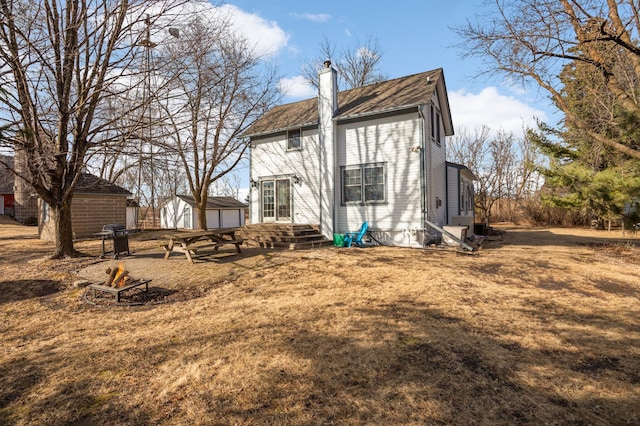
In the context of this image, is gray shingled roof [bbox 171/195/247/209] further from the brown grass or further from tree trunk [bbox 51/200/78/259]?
the brown grass

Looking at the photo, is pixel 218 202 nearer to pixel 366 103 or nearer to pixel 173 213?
pixel 173 213

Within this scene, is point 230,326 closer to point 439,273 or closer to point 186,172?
point 439,273

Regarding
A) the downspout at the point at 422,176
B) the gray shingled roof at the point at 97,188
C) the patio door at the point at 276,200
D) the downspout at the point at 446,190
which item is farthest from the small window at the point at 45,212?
the downspout at the point at 446,190

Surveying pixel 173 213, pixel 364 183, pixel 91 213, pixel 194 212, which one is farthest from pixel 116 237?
pixel 173 213

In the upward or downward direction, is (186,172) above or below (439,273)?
above

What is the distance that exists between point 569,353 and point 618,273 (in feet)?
20.8

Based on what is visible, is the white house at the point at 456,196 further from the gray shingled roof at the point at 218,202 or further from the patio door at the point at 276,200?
the gray shingled roof at the point at 218,202

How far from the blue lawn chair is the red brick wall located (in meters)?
15.4

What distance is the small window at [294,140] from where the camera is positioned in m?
15.1

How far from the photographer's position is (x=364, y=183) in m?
13.5

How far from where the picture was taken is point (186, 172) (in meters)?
20.9

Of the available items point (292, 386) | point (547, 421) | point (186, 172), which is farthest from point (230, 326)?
point (186, 172)

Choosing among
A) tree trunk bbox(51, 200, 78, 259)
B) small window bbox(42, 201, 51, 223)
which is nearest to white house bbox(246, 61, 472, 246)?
tree trunk bbox(51, 200, 78, 259)

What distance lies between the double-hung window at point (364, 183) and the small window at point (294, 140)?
8.78 feet
